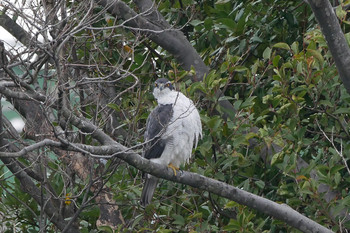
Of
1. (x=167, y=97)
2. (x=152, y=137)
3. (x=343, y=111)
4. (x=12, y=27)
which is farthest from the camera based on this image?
(x=12, y=27)

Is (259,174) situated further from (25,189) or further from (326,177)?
(25,189)

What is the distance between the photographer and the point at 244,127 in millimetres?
4906

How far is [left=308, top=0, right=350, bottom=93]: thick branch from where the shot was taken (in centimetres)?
395

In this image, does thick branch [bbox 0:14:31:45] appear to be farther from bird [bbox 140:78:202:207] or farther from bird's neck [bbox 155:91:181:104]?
bird [bbox 140:78:202:207]

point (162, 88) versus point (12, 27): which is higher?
point (12, 27)

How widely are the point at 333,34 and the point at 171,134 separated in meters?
1.62

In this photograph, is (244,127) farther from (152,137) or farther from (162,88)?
(162,88)

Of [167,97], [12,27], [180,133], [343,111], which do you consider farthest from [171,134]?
[12,27]

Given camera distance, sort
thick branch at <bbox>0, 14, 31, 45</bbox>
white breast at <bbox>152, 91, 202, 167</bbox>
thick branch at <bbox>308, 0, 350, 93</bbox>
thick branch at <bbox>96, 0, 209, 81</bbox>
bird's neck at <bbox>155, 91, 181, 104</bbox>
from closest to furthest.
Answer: thick branch at <bbox>308, 0, 350, 93</bbox>, white breast at <bbox>152, 91, 202, 167</bbox>, bird's neck at <bbox>155, 91, 181, 104</bbox>, thick branch at <bbox>96, 0, 209, 81</bbox>, thick branch at <bbox>0, 14, 31, 45</bbox>

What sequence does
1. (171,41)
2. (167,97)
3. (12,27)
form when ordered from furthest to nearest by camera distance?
(12,27), (171,41), (167,97)

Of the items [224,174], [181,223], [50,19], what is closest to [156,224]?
[181,223]

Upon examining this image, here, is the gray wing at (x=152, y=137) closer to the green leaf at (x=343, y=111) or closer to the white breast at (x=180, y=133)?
the white breast at (x=180, y=133)

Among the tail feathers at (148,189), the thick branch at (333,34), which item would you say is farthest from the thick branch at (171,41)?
the thick branch at (333,34)

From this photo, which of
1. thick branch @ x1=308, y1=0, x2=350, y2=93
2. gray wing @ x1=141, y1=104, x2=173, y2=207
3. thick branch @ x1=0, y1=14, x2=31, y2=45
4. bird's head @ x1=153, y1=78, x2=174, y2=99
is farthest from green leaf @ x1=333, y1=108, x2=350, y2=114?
thick branch @ x1=0, y1=14, x2=31, y2=45
